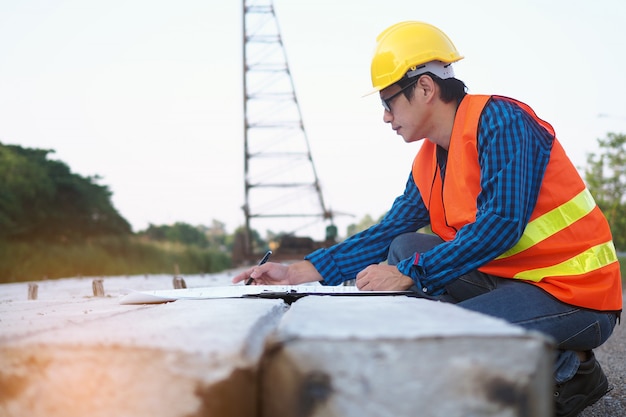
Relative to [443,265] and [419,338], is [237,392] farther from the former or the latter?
[443,265]

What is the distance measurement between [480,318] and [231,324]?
1.58 ft

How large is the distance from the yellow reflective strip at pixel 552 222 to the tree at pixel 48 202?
67.3 feet

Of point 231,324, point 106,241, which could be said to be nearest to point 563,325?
point 231,324

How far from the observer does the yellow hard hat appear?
10.0 ft

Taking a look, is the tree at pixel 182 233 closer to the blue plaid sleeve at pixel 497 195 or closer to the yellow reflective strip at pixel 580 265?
the blue plaid sleeve at pixel 497 195

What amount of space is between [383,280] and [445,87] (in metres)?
1.01

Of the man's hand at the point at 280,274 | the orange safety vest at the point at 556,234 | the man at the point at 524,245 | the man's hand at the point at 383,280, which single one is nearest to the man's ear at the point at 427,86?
the man at the point at 524,245

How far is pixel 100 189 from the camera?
31.4m

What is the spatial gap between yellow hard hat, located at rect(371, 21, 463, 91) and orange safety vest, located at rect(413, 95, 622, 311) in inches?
13.5

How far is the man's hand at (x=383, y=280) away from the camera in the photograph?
8.50ft

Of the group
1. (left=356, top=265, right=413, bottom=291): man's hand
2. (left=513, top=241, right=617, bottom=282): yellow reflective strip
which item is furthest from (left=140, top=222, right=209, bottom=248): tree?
(left=513, top=241, right=617, bottom=282): yellow reflective strip

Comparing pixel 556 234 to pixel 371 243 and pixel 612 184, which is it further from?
pixel 612 184

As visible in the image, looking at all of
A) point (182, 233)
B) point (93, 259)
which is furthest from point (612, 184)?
point (182, 233)

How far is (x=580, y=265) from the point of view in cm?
253
